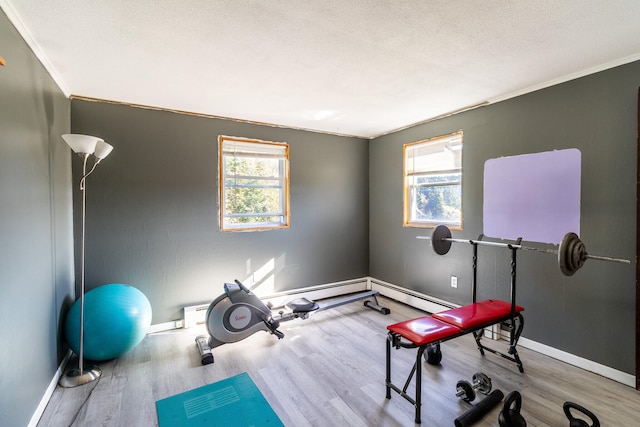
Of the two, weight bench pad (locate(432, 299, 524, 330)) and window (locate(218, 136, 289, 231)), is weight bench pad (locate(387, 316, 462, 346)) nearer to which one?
weight bench pad (locate(432, 299, 524, 330))

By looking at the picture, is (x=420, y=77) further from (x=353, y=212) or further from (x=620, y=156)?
(x=353, y=212)

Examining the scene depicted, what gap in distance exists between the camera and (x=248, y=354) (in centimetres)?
275

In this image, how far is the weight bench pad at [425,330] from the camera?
189 centimetres

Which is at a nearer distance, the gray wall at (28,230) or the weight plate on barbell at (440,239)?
the gray wall at (28,230)

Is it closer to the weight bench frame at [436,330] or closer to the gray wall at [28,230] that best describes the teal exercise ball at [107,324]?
the gray wall at [28,230]

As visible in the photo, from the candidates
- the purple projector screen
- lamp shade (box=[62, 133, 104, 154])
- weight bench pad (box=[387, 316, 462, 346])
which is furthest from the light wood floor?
lamp shade (box=[62, 133, 104, 154])

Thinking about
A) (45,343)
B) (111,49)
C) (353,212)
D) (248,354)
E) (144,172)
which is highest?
(111,49)

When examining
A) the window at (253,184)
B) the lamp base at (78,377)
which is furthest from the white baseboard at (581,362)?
the lamp base at (78,377)

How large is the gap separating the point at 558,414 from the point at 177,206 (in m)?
3.64

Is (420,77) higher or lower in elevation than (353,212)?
higher

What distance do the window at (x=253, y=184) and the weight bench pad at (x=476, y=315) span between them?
233 cm

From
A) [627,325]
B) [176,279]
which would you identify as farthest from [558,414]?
[176,279]

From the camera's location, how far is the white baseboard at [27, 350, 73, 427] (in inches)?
72.3

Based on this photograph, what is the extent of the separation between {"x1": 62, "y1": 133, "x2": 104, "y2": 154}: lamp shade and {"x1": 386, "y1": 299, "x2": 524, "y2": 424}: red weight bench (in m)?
2.50
